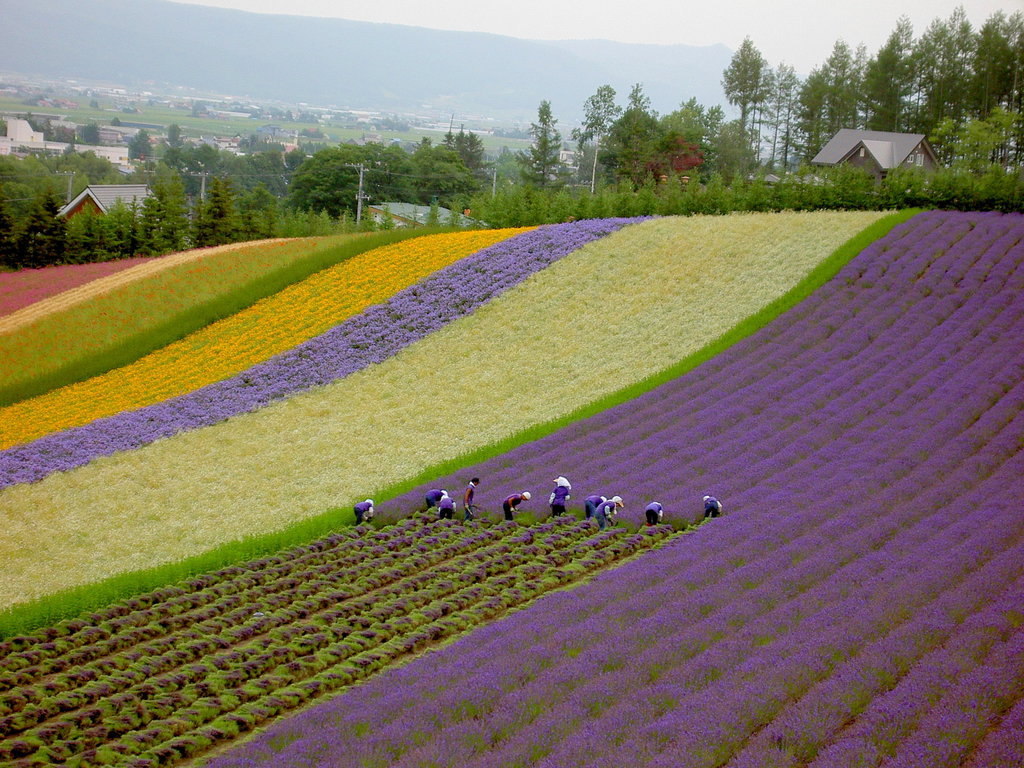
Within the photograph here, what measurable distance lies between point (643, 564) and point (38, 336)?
29858 millimetres

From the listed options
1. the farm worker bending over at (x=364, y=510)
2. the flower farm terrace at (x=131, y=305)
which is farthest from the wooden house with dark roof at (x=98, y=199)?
the farm worker bending over at (x=364, y=510)

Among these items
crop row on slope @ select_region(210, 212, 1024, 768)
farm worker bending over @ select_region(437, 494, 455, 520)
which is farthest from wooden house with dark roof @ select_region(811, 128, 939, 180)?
farm worker bending over @ select_region(437, 494, 455, 520)

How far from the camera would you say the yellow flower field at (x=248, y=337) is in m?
30.1

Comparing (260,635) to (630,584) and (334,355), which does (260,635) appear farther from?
(334,355)

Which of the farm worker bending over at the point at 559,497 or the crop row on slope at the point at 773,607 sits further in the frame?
the farm worker bending over at the point at 559,497

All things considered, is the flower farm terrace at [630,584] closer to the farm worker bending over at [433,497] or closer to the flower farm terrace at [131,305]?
the farm worker bending over at [433,497]

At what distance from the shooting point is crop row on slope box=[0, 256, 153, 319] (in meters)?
43.4

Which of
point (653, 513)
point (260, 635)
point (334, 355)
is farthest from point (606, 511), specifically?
point (334, 355)

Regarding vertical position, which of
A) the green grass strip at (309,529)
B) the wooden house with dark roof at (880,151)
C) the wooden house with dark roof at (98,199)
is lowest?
→ the green grass strip at (309,529)

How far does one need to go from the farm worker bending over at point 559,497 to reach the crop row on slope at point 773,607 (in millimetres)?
1110

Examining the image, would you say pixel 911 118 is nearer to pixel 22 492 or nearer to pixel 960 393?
pixel 960 393

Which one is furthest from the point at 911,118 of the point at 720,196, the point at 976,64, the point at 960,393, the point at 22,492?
the point at 22,492

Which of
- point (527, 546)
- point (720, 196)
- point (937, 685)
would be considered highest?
point (720, 196)

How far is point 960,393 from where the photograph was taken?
77.5ft
